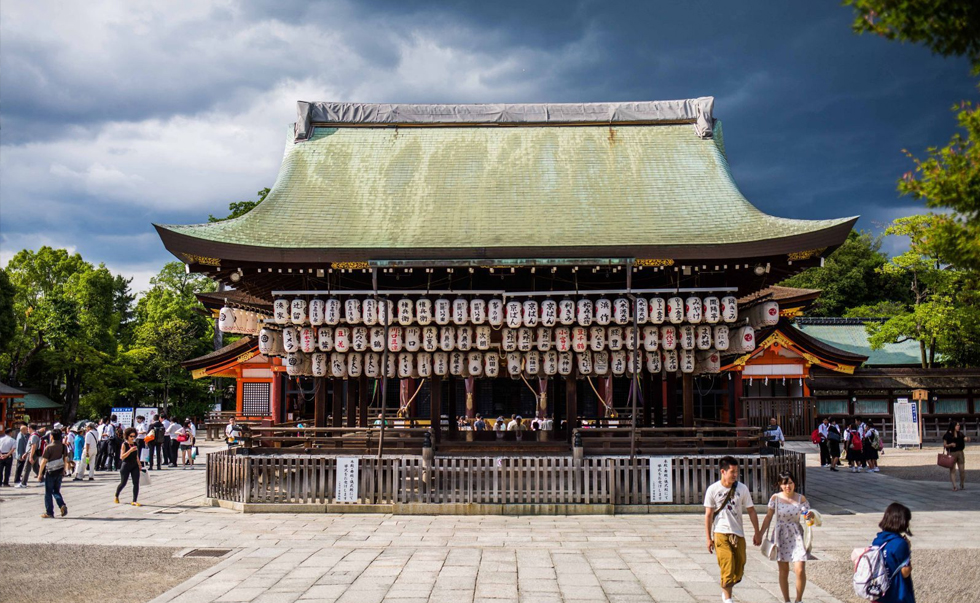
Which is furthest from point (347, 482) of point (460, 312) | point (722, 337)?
point (722, 337)

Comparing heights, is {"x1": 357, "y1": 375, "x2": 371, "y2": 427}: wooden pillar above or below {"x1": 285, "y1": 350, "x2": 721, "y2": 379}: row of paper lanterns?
below

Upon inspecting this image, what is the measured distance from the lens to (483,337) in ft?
52.4

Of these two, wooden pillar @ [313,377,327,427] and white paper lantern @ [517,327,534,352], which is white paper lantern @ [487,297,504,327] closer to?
white paper lantern @ [517,327,534,352]

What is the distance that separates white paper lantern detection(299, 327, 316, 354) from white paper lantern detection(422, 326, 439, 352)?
8.49ft

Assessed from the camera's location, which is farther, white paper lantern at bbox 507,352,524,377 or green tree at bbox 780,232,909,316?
green tree at bbox 780,232,909,316

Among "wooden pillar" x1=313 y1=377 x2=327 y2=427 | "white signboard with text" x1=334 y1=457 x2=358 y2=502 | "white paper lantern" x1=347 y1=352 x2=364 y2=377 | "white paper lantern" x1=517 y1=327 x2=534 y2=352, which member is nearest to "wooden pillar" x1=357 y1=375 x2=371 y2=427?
"white paper lantern" x1=347 y1=352 x2=364 y2=377

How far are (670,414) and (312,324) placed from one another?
9858mm

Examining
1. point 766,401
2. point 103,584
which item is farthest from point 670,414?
point 766,401

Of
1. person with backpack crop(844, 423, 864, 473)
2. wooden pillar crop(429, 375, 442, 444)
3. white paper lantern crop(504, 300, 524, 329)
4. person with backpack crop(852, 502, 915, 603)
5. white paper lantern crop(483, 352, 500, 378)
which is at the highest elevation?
white paper lantern crop(504, 300, 524, 329)

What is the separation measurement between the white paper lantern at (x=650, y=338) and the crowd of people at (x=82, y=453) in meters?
11.9

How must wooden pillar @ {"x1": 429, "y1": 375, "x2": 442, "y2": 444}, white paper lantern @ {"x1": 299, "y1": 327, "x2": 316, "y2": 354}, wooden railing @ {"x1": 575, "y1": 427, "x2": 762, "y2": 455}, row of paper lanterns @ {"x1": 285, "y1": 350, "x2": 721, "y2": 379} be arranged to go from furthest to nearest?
wooden pillar @ {"x1": 429, "y1": 375, "x2": 442, "y2": 444}, row of paper lanterns @ {"x1": 285, "y1": 350, "x2": 721, "y2": 379}, white paper lantern @ {"x1": 299, "y1": 327, "x2": 316, "y2": 354}, wooden railing @ {"x1": 575, "y1": 427, "x2": 762, "y2": 455}

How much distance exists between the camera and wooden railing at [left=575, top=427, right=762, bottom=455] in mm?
15458

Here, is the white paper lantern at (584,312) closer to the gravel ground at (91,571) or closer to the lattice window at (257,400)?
the gravel ground at (91,571)

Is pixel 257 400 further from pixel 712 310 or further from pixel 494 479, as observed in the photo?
pixel 712 310
